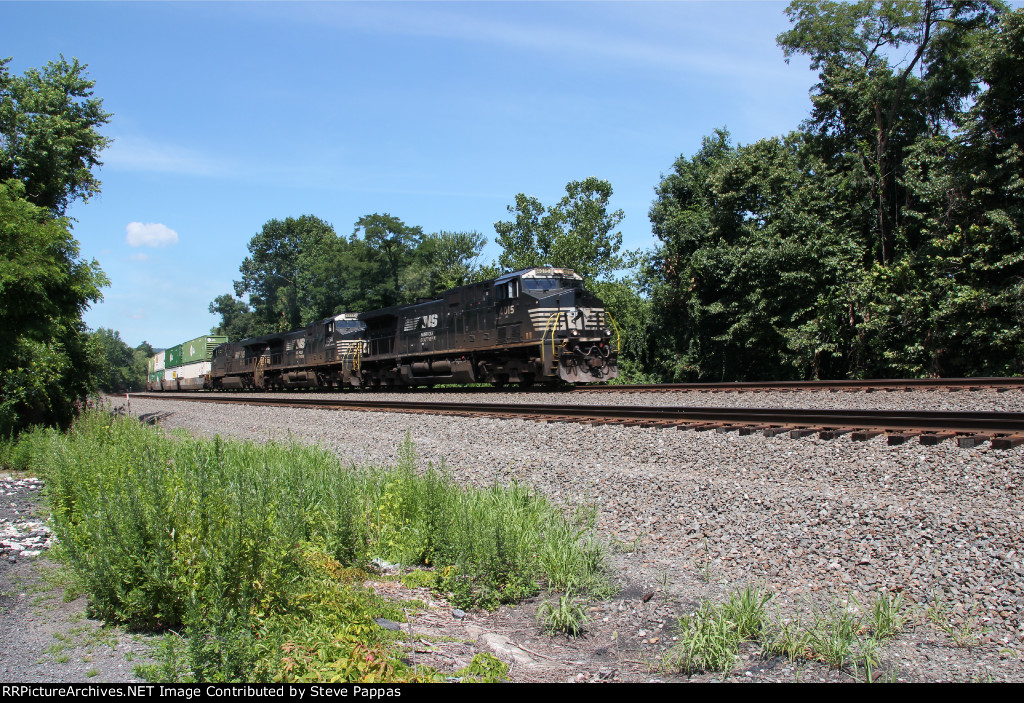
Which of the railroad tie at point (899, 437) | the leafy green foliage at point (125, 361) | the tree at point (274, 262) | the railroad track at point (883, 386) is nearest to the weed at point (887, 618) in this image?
the railroad tie at point (899, 437)

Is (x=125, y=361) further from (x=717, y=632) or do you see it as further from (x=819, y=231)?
(x=717, y=632)

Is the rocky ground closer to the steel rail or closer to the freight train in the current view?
the steel rail

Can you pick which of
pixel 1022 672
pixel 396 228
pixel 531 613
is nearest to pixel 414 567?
pixel 531 613

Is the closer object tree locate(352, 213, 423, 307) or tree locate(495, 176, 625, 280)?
tree locate(495, 176, 625, 280)

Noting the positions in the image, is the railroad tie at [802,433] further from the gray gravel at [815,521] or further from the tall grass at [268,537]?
the tall grass at [268,537]

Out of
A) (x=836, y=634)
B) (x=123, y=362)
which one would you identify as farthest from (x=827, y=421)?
(x=123, y=362)

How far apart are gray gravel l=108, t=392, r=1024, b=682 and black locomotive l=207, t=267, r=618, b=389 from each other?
32.9 feet

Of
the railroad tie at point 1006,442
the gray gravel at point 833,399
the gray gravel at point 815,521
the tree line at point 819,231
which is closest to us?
the gray gravel at point 815,521

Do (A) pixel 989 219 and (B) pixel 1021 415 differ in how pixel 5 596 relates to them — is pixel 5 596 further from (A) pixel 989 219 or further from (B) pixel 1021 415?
(A) pixel 989 219

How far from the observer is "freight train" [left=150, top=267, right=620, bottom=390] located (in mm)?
19016

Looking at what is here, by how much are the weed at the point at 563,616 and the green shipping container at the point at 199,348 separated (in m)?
53.0

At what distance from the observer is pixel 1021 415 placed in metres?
7.12

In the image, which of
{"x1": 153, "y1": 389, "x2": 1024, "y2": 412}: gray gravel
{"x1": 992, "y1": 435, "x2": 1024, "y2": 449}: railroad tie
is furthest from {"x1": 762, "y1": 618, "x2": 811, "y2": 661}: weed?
{"x1": 153, "y1": 389, "x2": 1024, "y2": 412}: gray gravel

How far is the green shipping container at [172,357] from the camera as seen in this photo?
58500 mm
